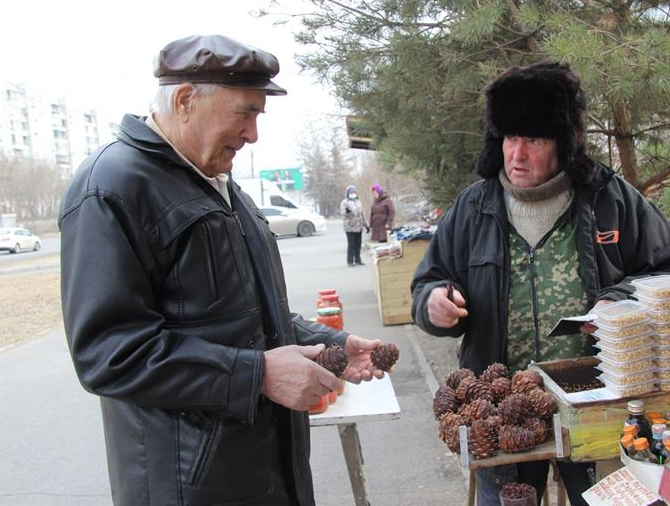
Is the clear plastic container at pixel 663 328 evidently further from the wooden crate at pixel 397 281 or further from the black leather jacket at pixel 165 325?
the wooden crate at pixel 397 281

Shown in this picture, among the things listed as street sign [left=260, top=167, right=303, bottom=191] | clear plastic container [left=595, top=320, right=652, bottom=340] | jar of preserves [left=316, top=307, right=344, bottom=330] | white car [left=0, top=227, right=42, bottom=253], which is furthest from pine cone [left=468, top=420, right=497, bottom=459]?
street sign [left=260, top=167, right=303, bottom=191]

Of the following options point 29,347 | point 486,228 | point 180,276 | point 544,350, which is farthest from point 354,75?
point 29,347

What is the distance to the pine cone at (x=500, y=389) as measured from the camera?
185 cm

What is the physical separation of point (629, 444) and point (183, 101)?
1527mm

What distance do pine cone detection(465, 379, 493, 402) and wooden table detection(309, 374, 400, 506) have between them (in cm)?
79

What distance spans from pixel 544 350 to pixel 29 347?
25.9ft

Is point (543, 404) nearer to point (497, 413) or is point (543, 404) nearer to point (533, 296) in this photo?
point (497, 413)

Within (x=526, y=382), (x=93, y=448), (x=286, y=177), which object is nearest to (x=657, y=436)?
(x=526, y=382)

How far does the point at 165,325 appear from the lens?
153 centimetres

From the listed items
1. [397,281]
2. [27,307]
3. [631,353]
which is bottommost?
[27,307]

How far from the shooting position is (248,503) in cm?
161

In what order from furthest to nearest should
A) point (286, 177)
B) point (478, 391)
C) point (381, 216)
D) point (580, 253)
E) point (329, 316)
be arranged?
point (286, 177) → point (381, 216) → point (329, 316) → point (580, 253) → point (478, 391)

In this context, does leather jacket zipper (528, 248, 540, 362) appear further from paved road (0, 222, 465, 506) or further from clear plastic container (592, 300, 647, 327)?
→ paved road (0, 222, 465, 506)

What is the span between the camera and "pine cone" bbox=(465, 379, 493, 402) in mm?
1837
